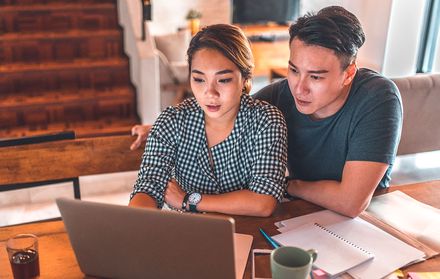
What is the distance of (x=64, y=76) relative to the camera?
393cm

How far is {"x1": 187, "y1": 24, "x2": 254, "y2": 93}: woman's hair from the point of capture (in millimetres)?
1437

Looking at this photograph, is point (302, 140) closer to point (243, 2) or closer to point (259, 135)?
point (259, 135)

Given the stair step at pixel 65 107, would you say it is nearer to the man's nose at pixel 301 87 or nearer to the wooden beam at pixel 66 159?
the wooden beam at pixel 66 159

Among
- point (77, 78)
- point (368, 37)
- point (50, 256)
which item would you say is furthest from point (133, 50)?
point (50, 256)

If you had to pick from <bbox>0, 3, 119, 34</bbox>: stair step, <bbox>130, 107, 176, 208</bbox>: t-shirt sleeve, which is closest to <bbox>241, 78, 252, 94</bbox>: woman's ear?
<bbox>130, 107, 176, 208</bbox>: t-shirt sleeve

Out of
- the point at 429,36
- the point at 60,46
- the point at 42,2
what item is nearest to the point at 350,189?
the point at 429,36

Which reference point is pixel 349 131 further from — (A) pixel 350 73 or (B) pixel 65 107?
(B) pixel 65 107

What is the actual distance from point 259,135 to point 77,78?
282cm

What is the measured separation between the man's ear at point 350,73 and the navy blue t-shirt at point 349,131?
5 centimetres

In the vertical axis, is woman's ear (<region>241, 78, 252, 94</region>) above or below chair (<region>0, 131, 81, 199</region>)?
above

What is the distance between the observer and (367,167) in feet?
4.61

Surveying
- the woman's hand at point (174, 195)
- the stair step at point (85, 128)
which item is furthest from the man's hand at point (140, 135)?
the stair step at point (85, 128)

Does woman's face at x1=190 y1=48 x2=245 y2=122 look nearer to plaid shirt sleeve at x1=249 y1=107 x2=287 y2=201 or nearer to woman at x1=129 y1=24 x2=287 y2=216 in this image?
woman at x1=129 y1=24 x2=287 y2=216

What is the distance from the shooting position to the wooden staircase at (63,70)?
3766 mm
